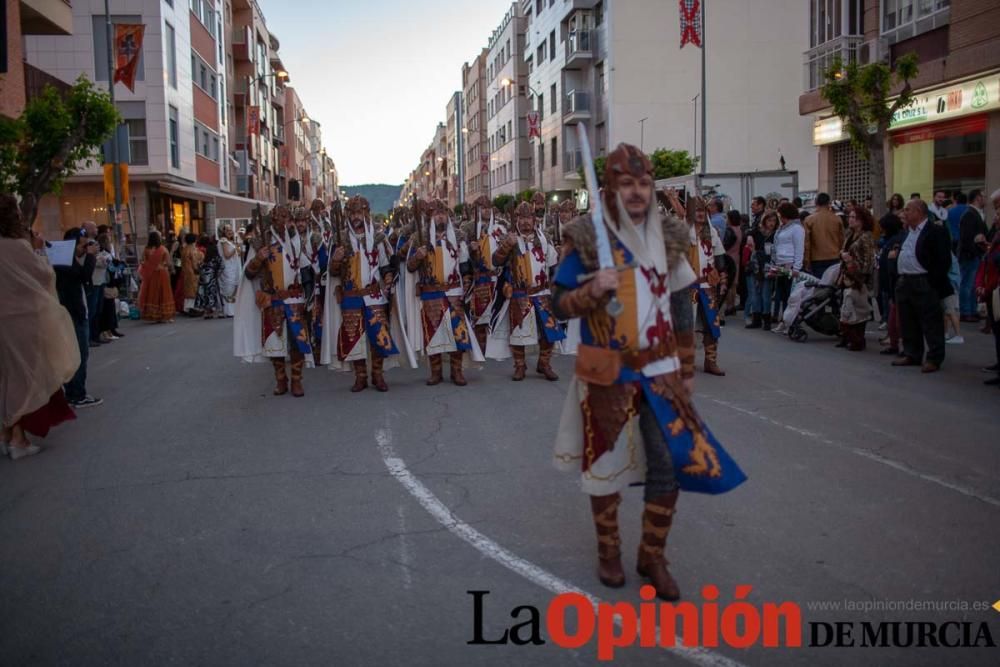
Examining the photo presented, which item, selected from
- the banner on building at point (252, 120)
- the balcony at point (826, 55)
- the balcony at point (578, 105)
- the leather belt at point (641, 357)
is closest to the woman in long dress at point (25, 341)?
the leather belt at point (641, 357)

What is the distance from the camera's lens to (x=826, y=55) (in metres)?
26.3

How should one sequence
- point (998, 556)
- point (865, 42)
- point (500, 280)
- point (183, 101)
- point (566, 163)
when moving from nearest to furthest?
1. point (998, 556)
2. point (500, 280)
3. point (865, 42)
4. point (183, 101)
5. point (566, 163)

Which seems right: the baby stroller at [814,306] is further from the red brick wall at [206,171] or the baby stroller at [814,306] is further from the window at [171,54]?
the red brick wall at [206,171]

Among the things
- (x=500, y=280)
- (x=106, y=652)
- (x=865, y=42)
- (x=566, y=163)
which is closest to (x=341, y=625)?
(x=106, y=652)

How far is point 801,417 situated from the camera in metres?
7.98

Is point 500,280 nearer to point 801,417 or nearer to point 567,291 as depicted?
point 801,417

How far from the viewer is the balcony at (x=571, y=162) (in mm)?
51031

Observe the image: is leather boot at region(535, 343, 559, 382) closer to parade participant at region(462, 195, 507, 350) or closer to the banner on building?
parade participant at region(462, 195, 507, 350)

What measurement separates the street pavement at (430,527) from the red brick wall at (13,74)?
11212 millimetres

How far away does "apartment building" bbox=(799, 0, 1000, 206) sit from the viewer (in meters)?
19.6

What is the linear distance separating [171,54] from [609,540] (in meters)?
Answer: 32.9

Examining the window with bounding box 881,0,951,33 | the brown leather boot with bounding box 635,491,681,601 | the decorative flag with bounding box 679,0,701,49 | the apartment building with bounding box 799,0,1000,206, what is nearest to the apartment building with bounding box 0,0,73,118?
the brown leather boot with bounding box 635,491,681,601

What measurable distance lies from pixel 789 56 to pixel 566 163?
13753 millimetres

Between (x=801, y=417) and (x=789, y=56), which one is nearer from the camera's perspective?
(x=801, y=417)
